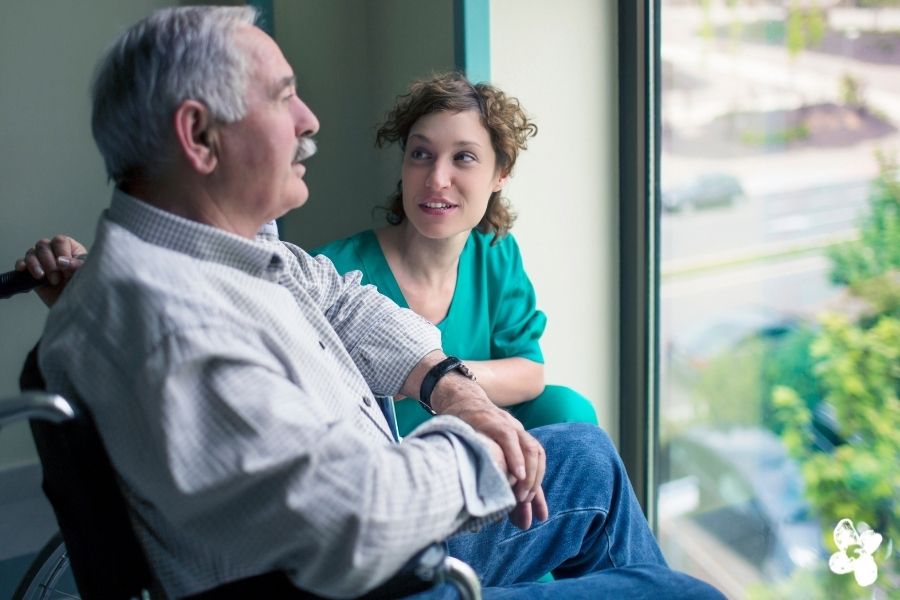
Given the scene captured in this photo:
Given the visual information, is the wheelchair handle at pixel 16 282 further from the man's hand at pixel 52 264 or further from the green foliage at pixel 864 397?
the green foliage at pixel 864 397

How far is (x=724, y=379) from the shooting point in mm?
2336

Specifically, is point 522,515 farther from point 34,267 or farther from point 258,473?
point 34,267

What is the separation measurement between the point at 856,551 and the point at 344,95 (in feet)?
6.08

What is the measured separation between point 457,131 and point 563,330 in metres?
0.72

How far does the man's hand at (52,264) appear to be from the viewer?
4.72 ft

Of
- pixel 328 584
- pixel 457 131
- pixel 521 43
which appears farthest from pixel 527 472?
pixel 521 43

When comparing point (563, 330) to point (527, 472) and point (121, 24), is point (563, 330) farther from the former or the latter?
point (121, 24)

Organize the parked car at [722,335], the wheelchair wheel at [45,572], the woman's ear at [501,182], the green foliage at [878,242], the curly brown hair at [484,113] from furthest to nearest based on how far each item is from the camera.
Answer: the parked car at [722,335] < the woman's ear at [501,182] < the curly brown hair at [484,113] < the green foliage at [878,242] < the wheelchair wheel at [45,572]

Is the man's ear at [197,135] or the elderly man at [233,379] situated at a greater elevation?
the man's ear at [197,135]

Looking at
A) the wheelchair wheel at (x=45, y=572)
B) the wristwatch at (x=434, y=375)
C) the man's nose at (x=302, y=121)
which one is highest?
the man's nose at (x=302, y=121)

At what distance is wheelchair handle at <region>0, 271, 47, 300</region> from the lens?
1.41 metres

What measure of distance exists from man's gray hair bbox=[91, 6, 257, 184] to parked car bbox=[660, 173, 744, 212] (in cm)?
140

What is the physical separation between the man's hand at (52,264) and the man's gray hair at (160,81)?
15.1 inches

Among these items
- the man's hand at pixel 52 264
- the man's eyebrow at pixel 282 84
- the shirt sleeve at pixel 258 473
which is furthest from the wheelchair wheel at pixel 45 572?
the man's eyebrow at pixel 282 84
